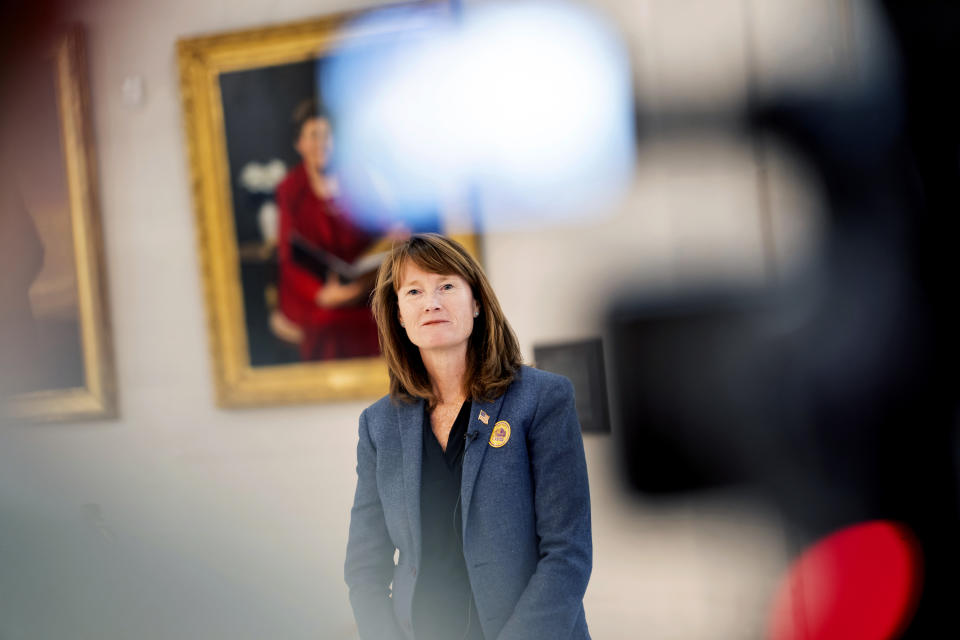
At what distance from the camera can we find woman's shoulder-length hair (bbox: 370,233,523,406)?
161cm

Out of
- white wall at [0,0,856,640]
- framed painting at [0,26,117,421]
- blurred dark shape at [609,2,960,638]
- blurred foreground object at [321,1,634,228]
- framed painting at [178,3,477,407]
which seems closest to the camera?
blurred dark shape at [609,2,960,638]

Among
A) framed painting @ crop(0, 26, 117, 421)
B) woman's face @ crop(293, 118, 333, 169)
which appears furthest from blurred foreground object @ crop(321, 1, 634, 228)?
framed painting @ crop(0, 26, 117, 421)

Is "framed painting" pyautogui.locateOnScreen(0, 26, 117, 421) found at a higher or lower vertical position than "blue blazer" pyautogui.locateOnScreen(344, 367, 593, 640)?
higher

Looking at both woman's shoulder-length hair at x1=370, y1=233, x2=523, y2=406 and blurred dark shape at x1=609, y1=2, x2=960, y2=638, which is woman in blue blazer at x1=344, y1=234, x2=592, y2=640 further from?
blurred dark shape at x1=609, y1=2, x2=960, y2=638

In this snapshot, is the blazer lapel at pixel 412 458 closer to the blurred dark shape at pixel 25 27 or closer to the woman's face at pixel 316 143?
the woman's face at pixel 316 143

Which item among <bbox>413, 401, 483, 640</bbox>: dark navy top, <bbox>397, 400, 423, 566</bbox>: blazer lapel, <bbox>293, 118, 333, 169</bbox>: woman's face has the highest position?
<bbox>293, 118, 333, 169</bbox>: woman's face

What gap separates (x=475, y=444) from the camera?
5.11 ft

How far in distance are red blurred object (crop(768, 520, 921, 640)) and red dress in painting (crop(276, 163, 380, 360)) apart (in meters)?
1.56

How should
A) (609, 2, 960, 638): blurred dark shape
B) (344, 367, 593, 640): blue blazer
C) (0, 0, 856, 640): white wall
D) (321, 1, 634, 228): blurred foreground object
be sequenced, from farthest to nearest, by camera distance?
(321, 1, 634, 228): blurred foreground object < (0, 0, 856, 640): white wall < (609, 2, 960, 638): blurred dark shape < (344, 367, 593, 640): blue blazer

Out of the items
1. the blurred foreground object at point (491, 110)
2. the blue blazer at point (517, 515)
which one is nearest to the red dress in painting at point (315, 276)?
the blurred foreground object at point (491, 110)

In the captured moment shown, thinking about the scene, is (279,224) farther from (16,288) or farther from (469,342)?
(469,342)

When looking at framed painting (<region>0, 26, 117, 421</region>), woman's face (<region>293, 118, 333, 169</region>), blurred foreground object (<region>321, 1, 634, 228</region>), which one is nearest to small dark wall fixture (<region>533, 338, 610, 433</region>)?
blurred foreground object (<region>321, 1, 634, 228</region>)

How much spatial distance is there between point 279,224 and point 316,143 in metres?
0.32

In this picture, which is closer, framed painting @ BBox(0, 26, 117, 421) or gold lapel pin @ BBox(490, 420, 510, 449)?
gold lapel pin @ BBox(490, 420, 510, 449)
